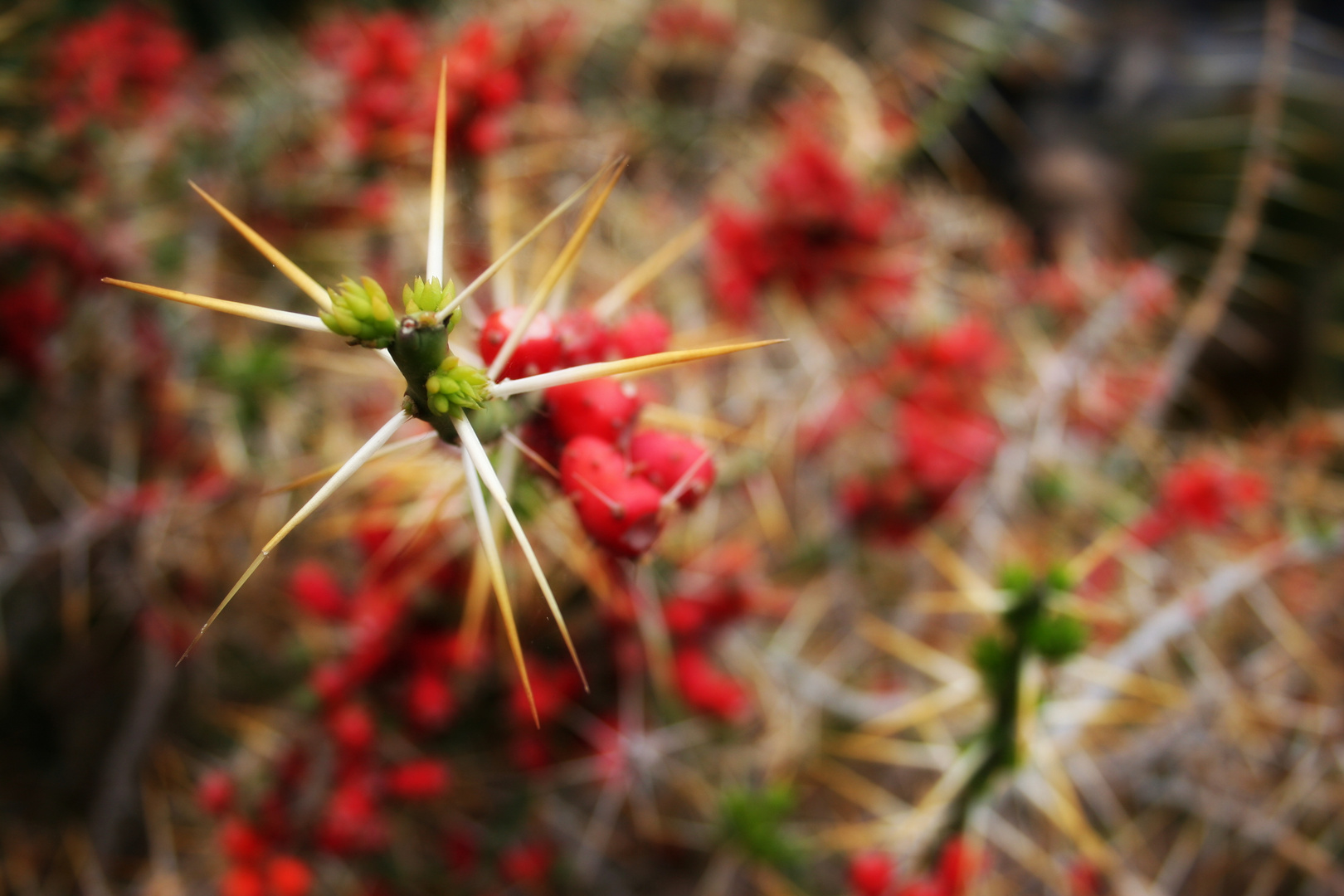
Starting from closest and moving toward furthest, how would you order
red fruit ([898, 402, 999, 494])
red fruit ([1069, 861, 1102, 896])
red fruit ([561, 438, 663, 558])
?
1. red fruit ([561, 438, 663, 558])
2. red fruit ([1069, 861, 1102, 896])
3. red fruit ([898, 402, 999, 494])

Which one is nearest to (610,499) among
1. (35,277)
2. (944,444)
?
(944,444)

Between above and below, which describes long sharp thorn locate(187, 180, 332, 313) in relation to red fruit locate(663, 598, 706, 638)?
above

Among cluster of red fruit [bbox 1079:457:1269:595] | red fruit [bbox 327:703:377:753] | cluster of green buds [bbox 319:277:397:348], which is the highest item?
cluster of green buds [bbox 319:277:397:348]

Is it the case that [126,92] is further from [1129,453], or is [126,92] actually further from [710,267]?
[1129,453]

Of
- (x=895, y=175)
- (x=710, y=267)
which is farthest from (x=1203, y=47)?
(x=710, y=267)

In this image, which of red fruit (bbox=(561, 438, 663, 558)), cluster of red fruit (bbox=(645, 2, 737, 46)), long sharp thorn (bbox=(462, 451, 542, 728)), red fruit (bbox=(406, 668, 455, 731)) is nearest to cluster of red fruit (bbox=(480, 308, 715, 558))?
red fruit (bbox=(561, 438, 663, 558))

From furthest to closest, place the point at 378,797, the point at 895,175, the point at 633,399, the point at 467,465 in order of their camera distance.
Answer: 1. the point at 895,175
2. the point at 378,797
3. the point at 633,399
4. the point at 467,465

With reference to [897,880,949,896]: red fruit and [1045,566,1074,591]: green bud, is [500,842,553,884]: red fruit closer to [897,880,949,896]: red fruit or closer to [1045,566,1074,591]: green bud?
[897,880,949,896]: red fruit
